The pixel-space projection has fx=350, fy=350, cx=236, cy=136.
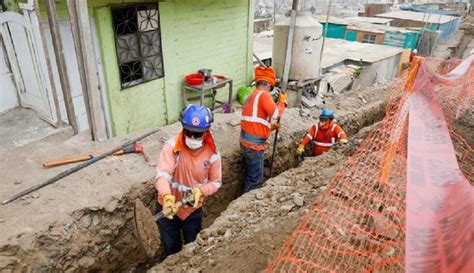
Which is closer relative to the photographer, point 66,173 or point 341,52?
point 66,173

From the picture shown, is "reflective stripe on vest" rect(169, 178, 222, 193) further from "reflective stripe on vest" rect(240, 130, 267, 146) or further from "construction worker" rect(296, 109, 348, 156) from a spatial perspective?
"construction worker" rect(296, 109, 348, 156)

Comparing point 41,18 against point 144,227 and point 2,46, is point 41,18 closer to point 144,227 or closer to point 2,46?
point 2,46

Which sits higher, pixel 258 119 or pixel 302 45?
pixel 302 45

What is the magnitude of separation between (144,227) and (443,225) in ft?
8.46

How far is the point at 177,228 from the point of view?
13.7 ft

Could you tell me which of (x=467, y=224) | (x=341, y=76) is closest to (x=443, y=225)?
(x=467, y=224)

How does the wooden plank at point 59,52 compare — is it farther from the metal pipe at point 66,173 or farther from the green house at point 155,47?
the metal pipe at point 66,173

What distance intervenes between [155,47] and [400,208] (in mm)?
5808

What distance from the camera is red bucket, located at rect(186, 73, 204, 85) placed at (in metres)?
7.99

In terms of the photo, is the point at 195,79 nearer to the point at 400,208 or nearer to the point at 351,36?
the point at 400,208

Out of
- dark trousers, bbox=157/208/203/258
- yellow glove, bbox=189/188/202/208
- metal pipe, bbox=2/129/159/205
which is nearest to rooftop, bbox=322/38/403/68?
metal pipe, bbox=2/129/159/205

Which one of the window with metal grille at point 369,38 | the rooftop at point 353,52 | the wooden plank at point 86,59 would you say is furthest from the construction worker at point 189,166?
the window with metal grille at point 369,38

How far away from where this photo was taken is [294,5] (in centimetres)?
809

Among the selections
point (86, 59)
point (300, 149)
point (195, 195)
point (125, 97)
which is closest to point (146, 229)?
point (195, 195)
